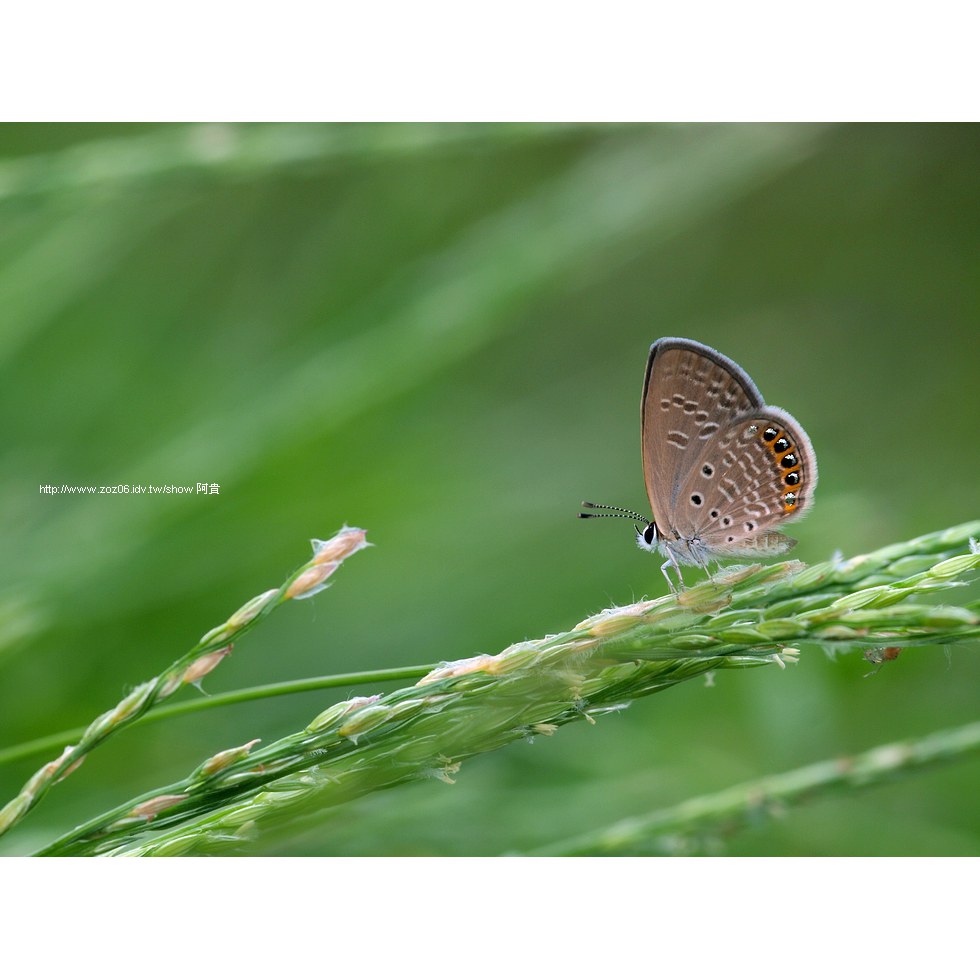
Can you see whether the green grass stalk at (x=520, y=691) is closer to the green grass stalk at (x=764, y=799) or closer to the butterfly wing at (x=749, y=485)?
the butterfly wing at (x=749, y=485)

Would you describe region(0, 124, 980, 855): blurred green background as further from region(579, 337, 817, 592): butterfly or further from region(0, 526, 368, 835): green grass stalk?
region(0, 526, 368, 835): green grass stalk

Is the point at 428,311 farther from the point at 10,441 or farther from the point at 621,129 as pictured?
the point at 10,441

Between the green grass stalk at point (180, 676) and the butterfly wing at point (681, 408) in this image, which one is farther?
the butterfly wing at point (681, 408)

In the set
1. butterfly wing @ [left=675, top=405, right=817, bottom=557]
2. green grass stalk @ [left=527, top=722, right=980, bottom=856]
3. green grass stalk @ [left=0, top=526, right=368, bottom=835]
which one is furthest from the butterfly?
green grass stalk @ [left=0, top=526, right=368, bottom=835]

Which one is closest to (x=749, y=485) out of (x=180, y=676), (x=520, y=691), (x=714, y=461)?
(x=714, y=461)

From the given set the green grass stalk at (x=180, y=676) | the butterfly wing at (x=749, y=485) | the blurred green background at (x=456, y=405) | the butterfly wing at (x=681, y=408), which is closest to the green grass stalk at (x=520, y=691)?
the green grass stalk at (x=180, y=676)

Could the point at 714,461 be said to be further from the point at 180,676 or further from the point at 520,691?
the point at 180,676
